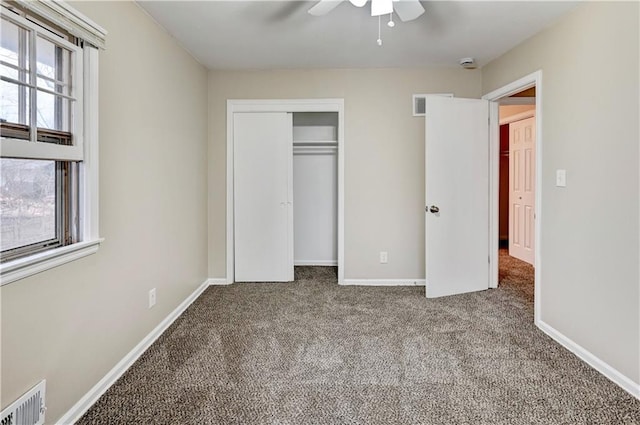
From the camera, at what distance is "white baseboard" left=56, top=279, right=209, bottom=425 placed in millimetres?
1804

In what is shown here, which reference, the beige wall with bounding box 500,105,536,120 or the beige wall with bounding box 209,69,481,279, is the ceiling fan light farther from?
the beige wall with bounding box 500,105,536,120

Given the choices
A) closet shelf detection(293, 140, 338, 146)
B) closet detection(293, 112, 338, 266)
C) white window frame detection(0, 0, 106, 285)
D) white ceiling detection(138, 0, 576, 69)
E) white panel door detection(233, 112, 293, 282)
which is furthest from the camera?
closet detection(293, 112, 338, 266)

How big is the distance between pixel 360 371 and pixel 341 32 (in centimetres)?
248

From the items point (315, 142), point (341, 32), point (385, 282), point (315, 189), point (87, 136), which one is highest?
point (341, 32)

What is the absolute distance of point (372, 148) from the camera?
4.04 meters

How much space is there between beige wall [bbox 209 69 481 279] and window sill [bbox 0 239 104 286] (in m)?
2.23

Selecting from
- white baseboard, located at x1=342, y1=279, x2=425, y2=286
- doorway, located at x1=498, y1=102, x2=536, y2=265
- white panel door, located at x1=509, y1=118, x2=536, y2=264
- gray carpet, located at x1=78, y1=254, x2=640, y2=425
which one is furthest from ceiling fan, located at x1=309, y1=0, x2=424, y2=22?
white panel door, located at x1=509, y1=118, x2=536, y2=264

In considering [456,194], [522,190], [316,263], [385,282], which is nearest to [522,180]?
[522,190]

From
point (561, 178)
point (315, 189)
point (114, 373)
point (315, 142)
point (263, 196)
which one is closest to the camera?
point (114, 373)

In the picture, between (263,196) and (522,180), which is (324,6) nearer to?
(263,196)

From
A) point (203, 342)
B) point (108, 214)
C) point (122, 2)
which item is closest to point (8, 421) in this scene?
point (108, 214)

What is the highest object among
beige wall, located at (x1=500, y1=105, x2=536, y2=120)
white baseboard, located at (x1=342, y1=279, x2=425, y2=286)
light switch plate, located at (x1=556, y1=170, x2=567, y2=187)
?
beige wall, located at (x1=500, y1=105, x2=536, y2=120)

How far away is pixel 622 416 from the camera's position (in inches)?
72.0

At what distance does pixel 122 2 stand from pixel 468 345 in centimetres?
311
